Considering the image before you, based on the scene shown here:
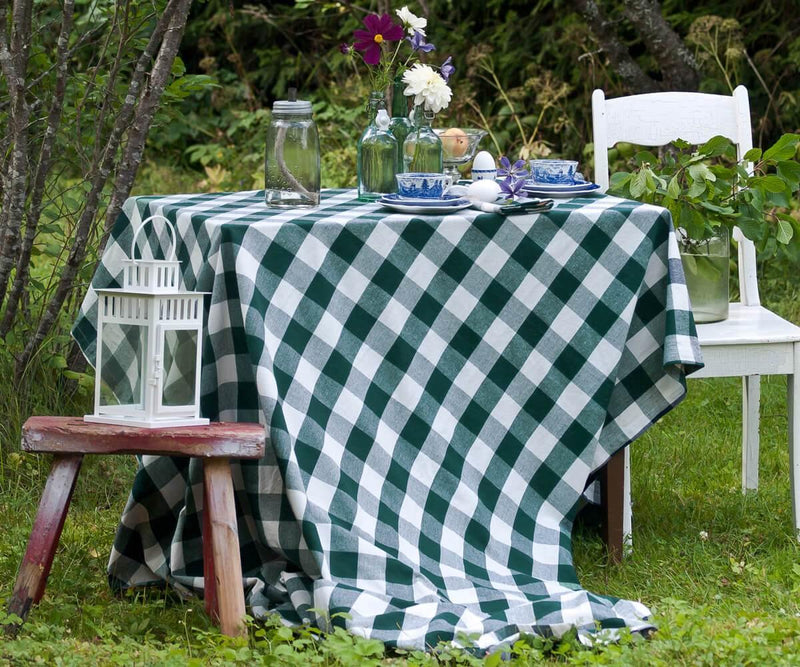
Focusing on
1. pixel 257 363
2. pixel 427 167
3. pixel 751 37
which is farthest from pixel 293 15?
pixel 257 363

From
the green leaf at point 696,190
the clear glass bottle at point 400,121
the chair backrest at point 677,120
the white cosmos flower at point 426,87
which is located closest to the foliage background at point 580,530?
the chair backrest at point 677,120

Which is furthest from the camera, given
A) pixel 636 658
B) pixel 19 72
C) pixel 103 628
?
pixel 19 72

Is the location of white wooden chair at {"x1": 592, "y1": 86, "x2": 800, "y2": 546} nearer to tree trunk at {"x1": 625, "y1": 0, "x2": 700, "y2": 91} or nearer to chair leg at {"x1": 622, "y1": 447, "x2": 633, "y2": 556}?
chair leg at {"x1": 622, "y1": 447, "x2": 633, "y2": 556}

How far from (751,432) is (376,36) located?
1490 mm

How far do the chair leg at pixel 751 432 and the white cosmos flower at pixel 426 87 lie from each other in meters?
1.22

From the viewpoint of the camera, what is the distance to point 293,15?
7.41 m

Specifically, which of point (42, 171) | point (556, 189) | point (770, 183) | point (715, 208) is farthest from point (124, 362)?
Result: point (770, 183)

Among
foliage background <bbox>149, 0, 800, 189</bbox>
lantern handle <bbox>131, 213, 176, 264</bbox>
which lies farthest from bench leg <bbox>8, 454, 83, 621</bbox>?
foliage background <bbox>149, 0, 800, 189</bbox>

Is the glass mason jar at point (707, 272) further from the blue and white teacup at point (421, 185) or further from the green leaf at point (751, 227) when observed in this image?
the blue and white teacup at point (421, 185)

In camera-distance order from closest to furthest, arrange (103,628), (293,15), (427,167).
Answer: (103,628)
(427,167)
(293,15)

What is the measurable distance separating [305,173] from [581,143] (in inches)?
154

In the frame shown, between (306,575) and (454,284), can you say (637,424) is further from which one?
(306,575)

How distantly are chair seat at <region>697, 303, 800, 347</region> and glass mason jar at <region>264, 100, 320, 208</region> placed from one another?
36.7 inches

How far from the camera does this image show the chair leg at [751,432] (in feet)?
10.2
